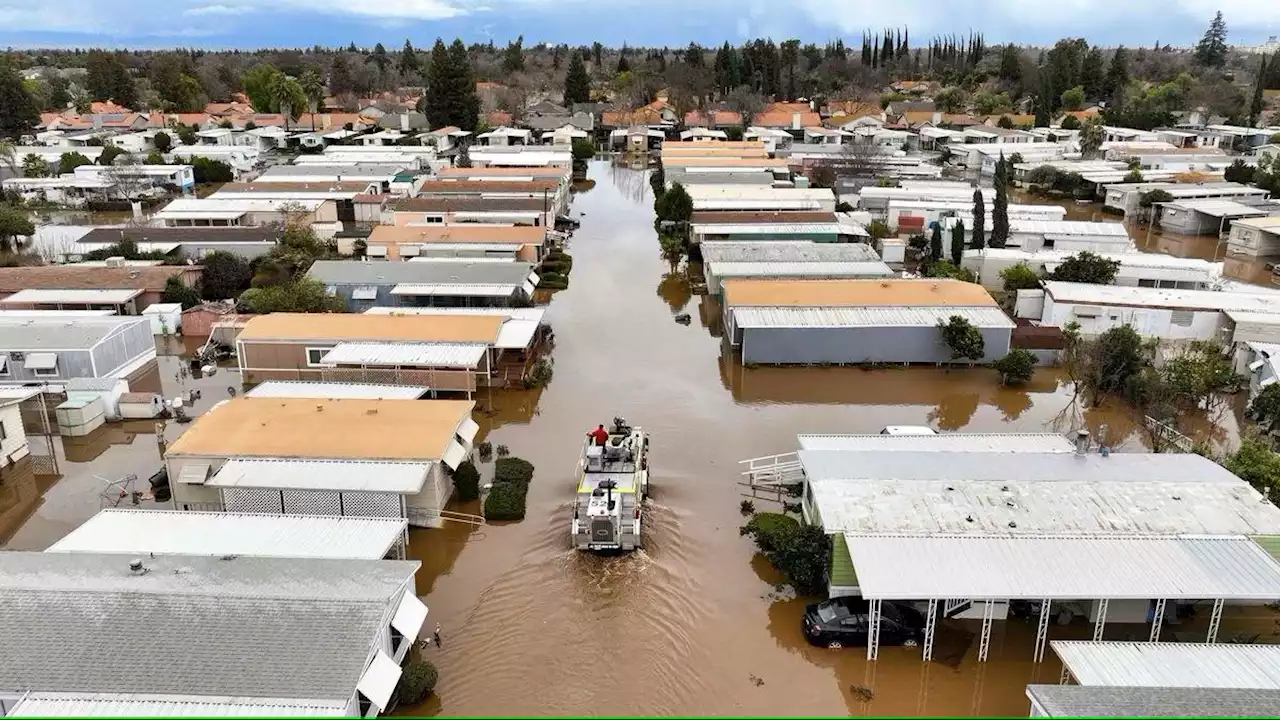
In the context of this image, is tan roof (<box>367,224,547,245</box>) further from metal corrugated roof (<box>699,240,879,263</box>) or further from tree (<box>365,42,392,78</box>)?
tree (<box>365,42,392,78</box>)

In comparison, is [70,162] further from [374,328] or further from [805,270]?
[805,270]

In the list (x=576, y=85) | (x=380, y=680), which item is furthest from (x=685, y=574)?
(x=576, y=85)

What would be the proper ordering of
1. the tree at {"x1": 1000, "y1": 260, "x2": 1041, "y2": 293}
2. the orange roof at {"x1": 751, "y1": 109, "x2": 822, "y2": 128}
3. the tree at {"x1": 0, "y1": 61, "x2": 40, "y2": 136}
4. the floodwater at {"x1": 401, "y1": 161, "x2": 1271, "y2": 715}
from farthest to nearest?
the orange roof at {"x1": 751, "y1": 109, "x2": 822, "y2": 128} → the tree at {"x1": 0, "y1": 61, "x2": 40, "y2": 136} → the tree at {"x1": 1000, "y1": 260, "x2": 1041, "y2": 293} → the floodwater at {"x1": 401, "y1": 161, "x2": 1271, "y2": 715}

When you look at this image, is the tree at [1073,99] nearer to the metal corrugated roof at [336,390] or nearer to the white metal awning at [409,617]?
the metal corrugated roof at [336,390]

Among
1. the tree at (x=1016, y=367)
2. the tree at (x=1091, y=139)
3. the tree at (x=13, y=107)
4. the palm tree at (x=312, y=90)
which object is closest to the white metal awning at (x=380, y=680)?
the tree at (x=1016, y=367)

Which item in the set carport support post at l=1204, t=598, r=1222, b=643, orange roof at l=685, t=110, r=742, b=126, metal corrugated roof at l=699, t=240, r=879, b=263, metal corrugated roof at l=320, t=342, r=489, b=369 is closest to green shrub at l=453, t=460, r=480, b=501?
metal corrugated roof at l=320, t=342, r=489, b=369

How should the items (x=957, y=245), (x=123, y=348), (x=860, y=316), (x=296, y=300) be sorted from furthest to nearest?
(x=957, y=245) → (x=296, y=300) → (x=860, y=316) → (x=123, y=348)
